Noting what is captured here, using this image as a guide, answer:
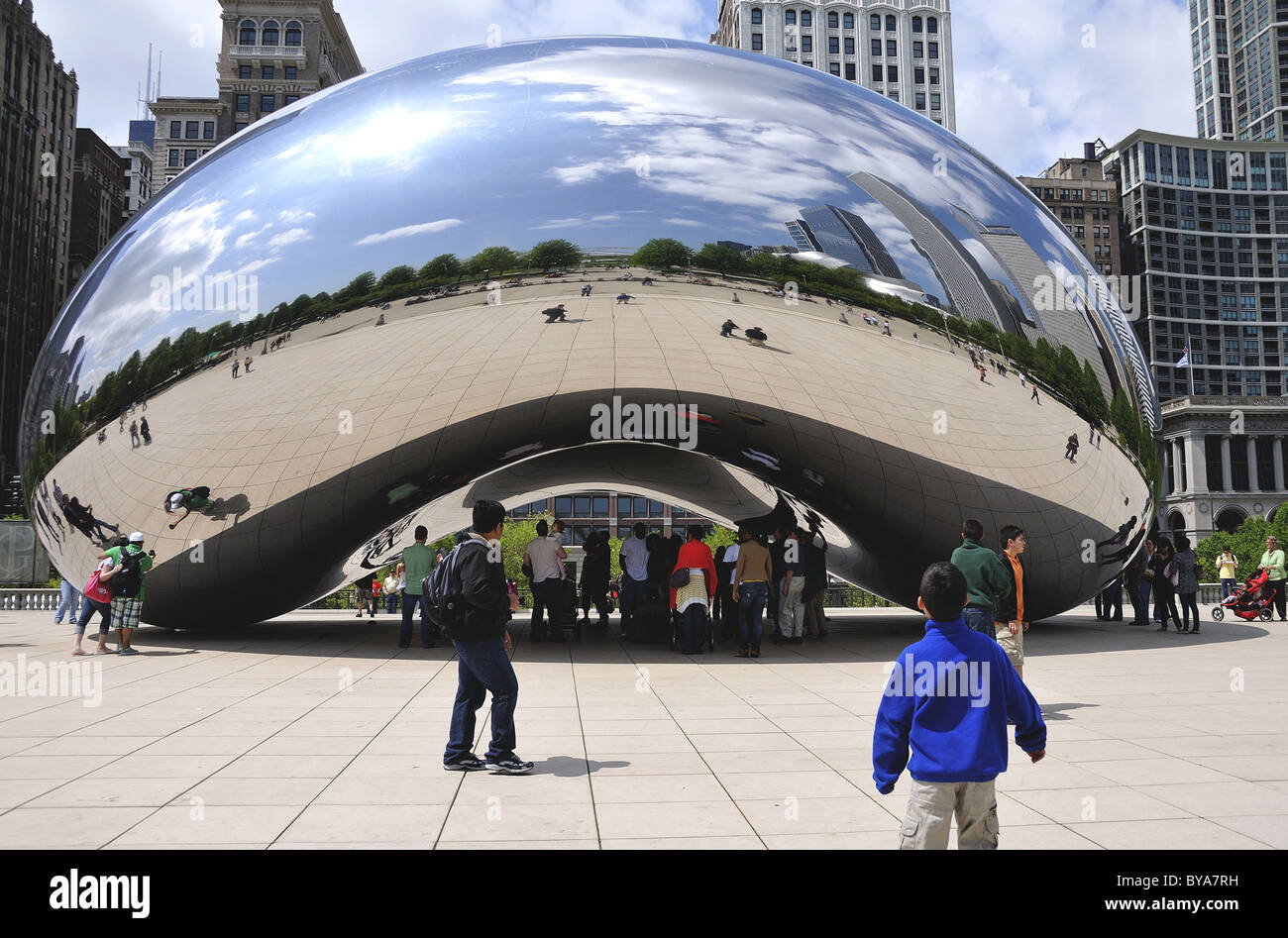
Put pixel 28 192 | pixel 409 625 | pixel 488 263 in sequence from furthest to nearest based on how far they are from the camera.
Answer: pixel 28 192
pixel 409 625
pixel 488 263

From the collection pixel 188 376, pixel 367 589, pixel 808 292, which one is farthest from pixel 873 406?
pixel 367 589

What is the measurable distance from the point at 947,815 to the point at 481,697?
3.29 meters

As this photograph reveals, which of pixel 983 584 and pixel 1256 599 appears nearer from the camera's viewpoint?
pixel 983 584

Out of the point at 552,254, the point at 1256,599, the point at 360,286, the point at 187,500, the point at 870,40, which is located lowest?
the point at 1256,599

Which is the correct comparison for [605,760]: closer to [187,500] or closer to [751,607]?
[751,607]

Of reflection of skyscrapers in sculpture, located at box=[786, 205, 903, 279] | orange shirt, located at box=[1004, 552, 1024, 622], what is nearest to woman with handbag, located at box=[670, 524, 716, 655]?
reflection of skyscrapers in sculpture, located at box=[786, 205, 903, 279]

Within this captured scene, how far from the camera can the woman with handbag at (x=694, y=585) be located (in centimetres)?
1151

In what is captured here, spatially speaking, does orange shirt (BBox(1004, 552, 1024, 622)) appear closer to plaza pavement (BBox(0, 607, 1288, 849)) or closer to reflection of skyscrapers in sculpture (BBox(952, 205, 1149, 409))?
plaza pavement (BBox(0, 607, 1288, 849))

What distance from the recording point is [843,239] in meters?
9.62

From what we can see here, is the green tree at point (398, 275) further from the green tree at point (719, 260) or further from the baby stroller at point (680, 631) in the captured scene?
the baby stroller at point (680, 631)

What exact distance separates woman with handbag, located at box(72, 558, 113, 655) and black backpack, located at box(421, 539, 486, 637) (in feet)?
23.1

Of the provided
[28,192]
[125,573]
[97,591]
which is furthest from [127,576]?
[28,192]

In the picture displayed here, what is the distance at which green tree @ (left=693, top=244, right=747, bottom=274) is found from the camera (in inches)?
371
